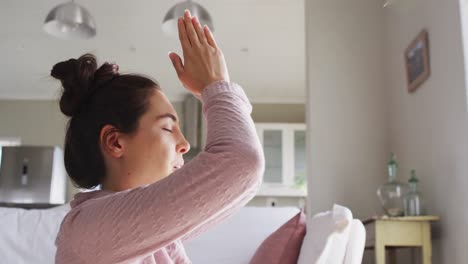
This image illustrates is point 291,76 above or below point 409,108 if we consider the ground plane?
above

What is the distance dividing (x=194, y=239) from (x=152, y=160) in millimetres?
Result: 1763

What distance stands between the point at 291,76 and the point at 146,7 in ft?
8.36

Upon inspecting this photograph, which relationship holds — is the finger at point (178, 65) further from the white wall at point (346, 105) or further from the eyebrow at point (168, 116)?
the white wall at point (346, 105)

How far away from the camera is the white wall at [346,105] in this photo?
3609 millimetres

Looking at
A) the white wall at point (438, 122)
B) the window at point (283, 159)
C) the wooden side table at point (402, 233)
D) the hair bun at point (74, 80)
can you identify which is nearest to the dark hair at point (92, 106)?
the hair bun at point (74, 80)

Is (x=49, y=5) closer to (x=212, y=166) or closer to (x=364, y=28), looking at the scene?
(x=364, y=28)

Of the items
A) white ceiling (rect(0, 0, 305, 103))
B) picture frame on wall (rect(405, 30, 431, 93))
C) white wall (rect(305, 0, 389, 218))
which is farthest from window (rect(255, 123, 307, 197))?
picture frame on wall (rect(405, 30, 431, 93))

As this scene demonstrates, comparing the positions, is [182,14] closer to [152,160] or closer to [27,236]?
[27,236]

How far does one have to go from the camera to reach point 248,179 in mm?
551

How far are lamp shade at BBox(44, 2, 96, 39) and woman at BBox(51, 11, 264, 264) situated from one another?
329cm

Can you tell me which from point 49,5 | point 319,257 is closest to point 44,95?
point 49,5

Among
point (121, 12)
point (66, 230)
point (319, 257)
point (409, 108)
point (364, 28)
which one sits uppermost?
point (121, 12)

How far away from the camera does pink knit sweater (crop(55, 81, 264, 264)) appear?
1.80ft

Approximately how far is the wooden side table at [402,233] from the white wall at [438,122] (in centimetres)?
9
